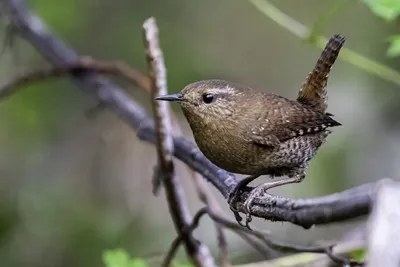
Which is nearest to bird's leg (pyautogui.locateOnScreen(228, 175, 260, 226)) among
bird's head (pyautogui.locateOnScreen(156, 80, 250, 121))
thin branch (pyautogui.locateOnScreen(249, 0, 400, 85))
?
bird's head (pyautogui.locateOnScreen(156, 80, 250, 121))

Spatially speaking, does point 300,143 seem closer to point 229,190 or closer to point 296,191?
point 229,190

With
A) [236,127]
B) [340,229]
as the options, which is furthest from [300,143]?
[340,229]

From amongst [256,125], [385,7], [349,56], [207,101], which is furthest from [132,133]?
[385,7]

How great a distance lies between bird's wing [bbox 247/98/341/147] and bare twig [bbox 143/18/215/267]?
32 centimetres

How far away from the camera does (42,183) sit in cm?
435

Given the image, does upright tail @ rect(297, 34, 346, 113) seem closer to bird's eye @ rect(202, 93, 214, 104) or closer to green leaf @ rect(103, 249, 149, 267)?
bird's eye @ rect(202, 93, 214, 104)

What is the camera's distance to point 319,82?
2.30 meters

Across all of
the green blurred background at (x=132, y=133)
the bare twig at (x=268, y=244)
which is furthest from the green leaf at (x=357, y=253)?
the green blurred background at (x=132, y=133)

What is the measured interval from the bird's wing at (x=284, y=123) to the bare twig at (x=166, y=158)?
0.32 meters

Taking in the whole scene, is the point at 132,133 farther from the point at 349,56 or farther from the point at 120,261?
the point at 120,261

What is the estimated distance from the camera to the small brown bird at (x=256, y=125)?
1984 mm

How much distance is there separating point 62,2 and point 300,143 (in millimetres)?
2814

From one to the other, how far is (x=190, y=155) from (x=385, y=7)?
0.81 metres

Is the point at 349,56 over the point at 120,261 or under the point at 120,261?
over
